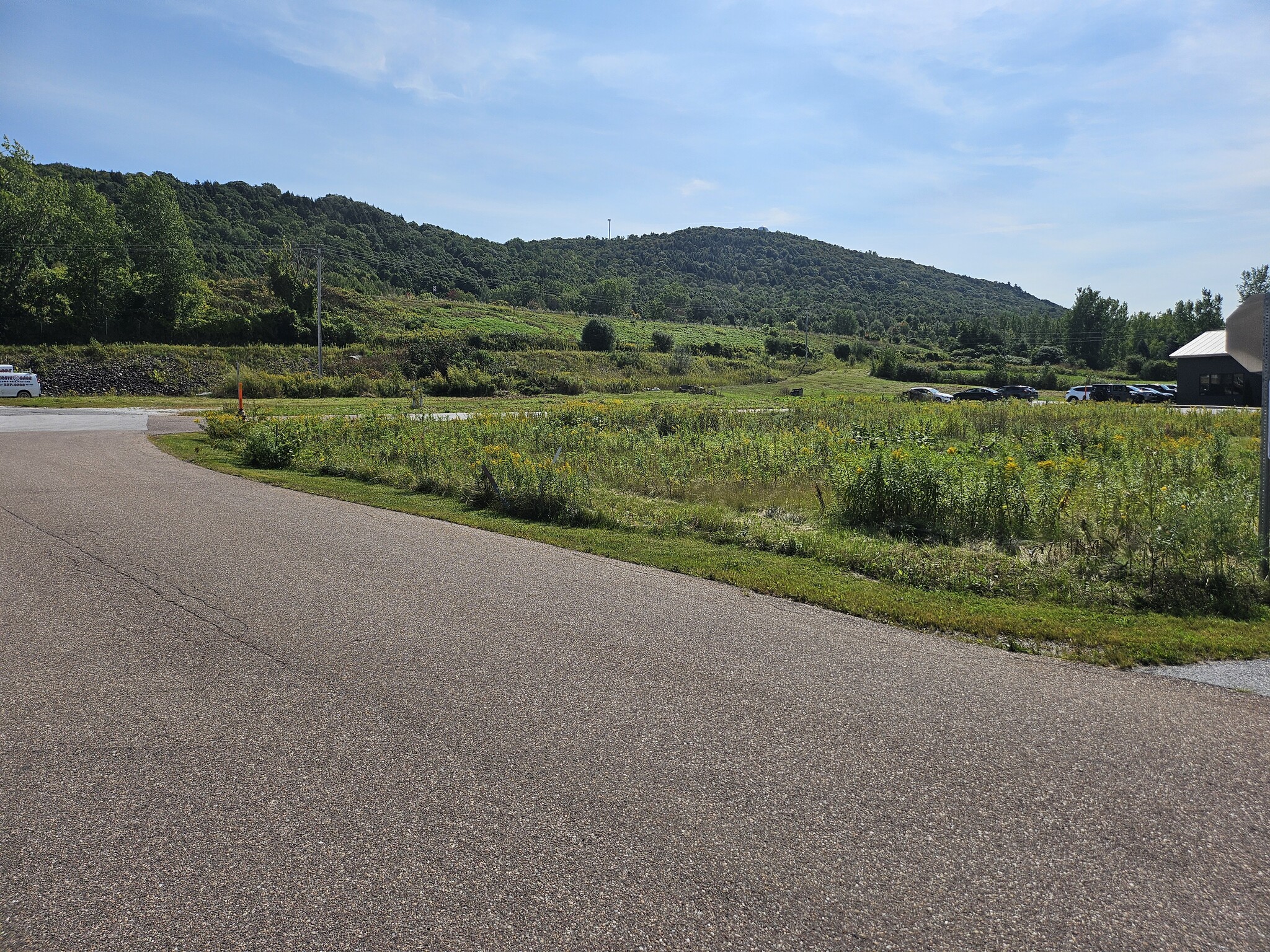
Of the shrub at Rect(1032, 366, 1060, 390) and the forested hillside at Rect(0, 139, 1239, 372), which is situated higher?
the forested hillside at Rect(0, 139, 1239, 372)

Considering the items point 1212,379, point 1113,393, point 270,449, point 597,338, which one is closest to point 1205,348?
point 1212,379

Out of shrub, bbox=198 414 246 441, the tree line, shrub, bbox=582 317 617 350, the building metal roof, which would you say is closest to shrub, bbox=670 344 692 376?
shrub, bbox=582 317 617 350

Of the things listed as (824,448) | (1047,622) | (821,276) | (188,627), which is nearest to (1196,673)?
(1047,622)

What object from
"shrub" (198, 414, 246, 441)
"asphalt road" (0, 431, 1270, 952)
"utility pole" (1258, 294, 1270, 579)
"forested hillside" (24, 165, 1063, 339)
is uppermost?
"forested hillside" (24, 165, 1063, 339)

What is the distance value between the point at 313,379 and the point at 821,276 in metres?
162

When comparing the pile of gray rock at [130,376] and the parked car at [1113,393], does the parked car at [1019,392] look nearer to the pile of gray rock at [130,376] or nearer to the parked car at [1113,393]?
the parked car at [1113,393]

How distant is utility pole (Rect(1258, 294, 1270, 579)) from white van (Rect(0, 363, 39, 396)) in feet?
171

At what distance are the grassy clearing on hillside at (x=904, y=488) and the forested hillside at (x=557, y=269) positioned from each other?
65505 mm

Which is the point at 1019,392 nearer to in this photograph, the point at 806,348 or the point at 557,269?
the point at 806,348

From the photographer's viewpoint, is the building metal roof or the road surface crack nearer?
the road surface crack

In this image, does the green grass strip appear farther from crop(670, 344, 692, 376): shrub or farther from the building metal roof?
crop(670, 344, 692, 376): shrub

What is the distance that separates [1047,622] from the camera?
6609mm

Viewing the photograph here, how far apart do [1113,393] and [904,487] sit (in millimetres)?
48532

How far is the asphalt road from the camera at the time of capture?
2.96 metres
